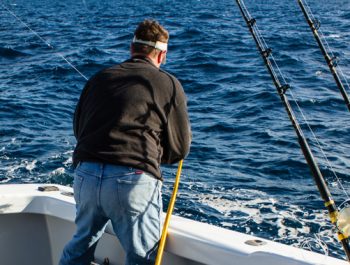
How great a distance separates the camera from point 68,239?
13.0 feet

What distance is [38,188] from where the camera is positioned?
407 centimetres

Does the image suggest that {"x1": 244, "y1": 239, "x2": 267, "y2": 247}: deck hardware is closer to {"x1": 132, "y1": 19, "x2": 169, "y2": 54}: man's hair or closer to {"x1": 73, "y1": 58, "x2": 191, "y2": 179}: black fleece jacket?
{"x1": 73, "y1": 58, "x2": 191, "y2": 179}: black fleece jacket

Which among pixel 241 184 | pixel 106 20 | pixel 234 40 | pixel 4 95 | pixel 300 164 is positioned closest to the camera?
pixel 241 184

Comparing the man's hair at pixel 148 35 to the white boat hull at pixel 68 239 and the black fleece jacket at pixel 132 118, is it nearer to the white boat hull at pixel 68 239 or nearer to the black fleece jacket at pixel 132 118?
the black fleece jacket at pixel 132 118

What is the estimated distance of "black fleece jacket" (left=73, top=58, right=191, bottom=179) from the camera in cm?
289

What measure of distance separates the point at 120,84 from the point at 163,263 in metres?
1.09

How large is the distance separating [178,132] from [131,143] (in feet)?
0.80

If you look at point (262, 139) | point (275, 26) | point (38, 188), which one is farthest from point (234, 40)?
point (38, 188)

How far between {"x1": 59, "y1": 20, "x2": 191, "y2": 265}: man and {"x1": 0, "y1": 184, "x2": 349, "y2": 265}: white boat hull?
30cm

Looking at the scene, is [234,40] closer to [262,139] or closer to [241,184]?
[262,139]

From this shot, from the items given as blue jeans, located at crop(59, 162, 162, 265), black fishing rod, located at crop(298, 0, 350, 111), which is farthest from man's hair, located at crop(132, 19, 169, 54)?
black fishing rod, located at crop(298, 0, 350, 111)

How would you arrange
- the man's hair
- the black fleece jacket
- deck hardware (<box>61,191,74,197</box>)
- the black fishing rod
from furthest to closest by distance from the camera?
deck hardware (<box>61,191,74,197</box>)
the black fishing rod
the man's hair
the black fleece jacket

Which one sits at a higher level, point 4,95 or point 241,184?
point 241,184

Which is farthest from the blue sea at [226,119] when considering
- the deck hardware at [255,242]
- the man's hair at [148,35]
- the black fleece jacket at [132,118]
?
the man's hair at [148,35]
